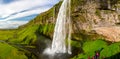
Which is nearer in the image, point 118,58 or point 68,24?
point 118,58

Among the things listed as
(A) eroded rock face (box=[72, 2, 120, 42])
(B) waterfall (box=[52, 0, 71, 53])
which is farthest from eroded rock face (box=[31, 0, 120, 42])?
(B) waterfall (box=[52, 0, 71, 53])

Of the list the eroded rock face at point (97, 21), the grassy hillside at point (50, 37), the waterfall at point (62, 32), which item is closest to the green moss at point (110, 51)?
the grassy hillside at point (50, 37)

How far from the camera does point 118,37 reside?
88938 millimetres

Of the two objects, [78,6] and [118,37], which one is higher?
[78,6]

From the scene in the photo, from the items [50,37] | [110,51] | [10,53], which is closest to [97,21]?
[50,37]

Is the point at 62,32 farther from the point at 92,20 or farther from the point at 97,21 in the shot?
the point at 97,21

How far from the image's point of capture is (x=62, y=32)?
4136 inches

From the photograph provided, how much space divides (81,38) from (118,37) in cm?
1365

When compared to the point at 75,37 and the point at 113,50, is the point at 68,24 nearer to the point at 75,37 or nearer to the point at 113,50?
the point at 75,37

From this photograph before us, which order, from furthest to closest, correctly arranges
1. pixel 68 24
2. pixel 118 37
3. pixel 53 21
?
pixel 53 21 → pixel 68 24 → pixel 118 37

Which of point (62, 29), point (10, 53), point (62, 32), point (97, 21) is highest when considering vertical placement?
point (97, 21)

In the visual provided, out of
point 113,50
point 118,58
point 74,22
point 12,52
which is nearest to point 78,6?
point 74,22

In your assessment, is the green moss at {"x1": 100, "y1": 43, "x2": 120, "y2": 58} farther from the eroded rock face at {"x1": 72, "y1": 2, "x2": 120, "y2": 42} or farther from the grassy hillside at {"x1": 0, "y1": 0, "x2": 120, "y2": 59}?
the eroded rock face at {"x1": 72, "y1": 2, "x2": 120, "y2": 42}

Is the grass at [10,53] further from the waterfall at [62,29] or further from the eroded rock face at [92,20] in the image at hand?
the eroded rock face at [92,20]
